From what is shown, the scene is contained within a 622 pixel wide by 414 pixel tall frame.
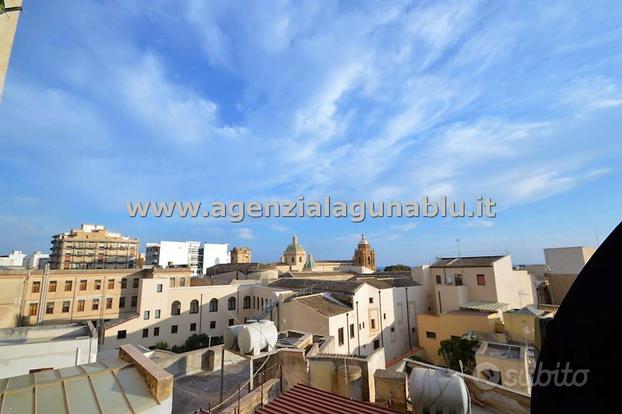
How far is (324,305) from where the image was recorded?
24.1m

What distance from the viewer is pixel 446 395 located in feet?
22.0

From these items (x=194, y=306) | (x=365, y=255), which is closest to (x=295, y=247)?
(x=365, y=255)

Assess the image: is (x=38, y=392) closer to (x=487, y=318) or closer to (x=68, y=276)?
(x=487, y=318)

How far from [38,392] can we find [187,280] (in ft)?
117

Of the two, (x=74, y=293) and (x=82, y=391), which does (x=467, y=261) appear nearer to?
(x=82, y=391)

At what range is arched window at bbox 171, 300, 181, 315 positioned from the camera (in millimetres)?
32969

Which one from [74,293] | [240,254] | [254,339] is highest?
[240,254]

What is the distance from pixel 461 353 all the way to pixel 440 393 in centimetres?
1751

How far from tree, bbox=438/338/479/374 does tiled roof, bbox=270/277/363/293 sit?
318 inches

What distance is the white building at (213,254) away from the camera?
82000 mm

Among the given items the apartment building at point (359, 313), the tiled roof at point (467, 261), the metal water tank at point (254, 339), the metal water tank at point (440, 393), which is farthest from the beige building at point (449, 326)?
the metal water tank at point (254, 339)

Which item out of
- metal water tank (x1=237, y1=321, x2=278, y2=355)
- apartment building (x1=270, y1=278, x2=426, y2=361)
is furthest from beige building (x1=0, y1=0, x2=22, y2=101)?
apartment building (x1=270, y1=278, x2=426, y2=361)

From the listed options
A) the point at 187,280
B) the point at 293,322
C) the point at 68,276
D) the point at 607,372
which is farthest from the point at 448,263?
the point at 68,276

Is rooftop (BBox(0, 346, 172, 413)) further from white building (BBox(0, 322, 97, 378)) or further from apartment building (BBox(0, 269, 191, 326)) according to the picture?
apartment building (BBox(0, 269, 191, 326))
